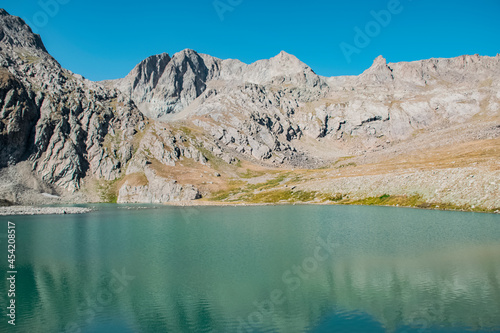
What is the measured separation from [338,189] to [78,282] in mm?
114711

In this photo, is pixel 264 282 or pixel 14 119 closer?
pixel 264 282

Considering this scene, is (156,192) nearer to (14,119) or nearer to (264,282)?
(14,119)

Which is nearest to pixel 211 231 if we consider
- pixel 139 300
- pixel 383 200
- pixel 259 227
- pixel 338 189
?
pixel 259 227

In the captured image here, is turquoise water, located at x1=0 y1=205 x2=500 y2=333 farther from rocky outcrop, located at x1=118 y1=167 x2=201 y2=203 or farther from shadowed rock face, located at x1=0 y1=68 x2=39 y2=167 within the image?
shadowed rock face, located at x1=0 y1=68 x2=39 y2=167

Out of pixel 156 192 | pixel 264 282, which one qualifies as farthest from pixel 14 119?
pixel 264 282

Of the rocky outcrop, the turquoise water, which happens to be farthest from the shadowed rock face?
the turquoise water

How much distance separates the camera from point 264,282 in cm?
3175

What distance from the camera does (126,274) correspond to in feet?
117

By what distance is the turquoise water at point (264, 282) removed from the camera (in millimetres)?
23203

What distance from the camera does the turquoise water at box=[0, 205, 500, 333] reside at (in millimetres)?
23203

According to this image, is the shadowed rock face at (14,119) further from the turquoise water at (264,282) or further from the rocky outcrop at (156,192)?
the turquoise water at (264,282)

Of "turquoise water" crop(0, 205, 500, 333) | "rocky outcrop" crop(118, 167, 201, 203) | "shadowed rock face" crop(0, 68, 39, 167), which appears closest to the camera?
"turquoise water" crop(0, 205, 500, 333)

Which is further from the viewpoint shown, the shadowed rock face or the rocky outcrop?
the rocky outcrop

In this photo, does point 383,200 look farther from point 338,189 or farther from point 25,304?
point 25,304
